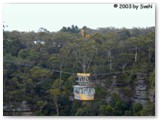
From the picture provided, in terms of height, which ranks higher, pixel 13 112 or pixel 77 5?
pixel 77 5

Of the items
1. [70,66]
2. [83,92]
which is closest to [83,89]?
[83,92]

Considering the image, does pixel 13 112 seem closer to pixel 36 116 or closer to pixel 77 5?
pixel 36 116

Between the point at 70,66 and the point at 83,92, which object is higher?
the point at 70,66

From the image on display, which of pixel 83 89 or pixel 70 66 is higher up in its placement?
pixel 70 66

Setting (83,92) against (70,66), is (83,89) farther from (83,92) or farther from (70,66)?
(70,66)

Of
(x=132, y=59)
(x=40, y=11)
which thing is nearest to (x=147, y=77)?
(x=132, y=59)
